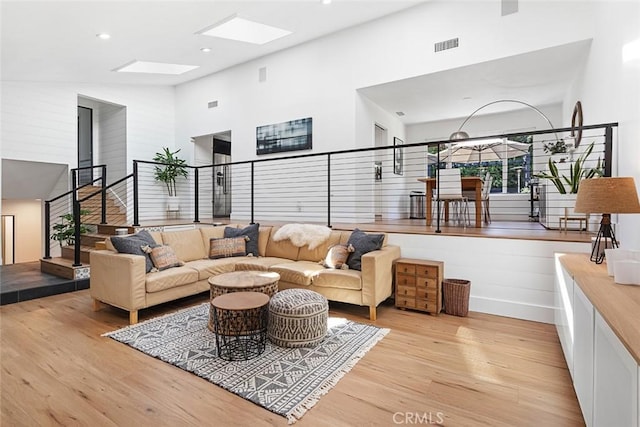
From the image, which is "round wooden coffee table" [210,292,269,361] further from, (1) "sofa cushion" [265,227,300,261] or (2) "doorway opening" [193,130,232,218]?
(2) "doorway opening" [193,130,232,218]

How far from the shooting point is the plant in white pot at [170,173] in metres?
7.75

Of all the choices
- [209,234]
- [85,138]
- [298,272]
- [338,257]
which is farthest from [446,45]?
[85,138]

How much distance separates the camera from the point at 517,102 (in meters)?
6.89

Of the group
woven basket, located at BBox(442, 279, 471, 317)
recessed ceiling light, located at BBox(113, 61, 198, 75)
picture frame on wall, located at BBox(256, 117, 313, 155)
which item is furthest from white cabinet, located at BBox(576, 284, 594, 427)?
recessed ceiling light, located at BBox(113, 61, 198, 75)

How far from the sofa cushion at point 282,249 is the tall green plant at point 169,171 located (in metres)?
4.06

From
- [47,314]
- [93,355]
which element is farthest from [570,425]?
[47,314]

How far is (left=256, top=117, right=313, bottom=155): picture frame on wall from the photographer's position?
6.42 metres

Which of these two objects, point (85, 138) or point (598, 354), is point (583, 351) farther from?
point (85, 138)

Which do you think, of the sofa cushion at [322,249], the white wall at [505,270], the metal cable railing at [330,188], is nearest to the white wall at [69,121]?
the metal cable railing at [330,188]

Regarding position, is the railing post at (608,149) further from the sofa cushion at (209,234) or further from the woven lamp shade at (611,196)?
the sofa cushion at (209,234)

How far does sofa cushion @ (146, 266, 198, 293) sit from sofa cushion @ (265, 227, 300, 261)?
1.15 metres

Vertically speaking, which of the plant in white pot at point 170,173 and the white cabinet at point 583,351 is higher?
the plant in white pot at point 170,173

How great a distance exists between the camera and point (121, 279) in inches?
135

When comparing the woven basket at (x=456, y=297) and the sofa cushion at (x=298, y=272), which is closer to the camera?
the woven basket at (x=456, y=297)
